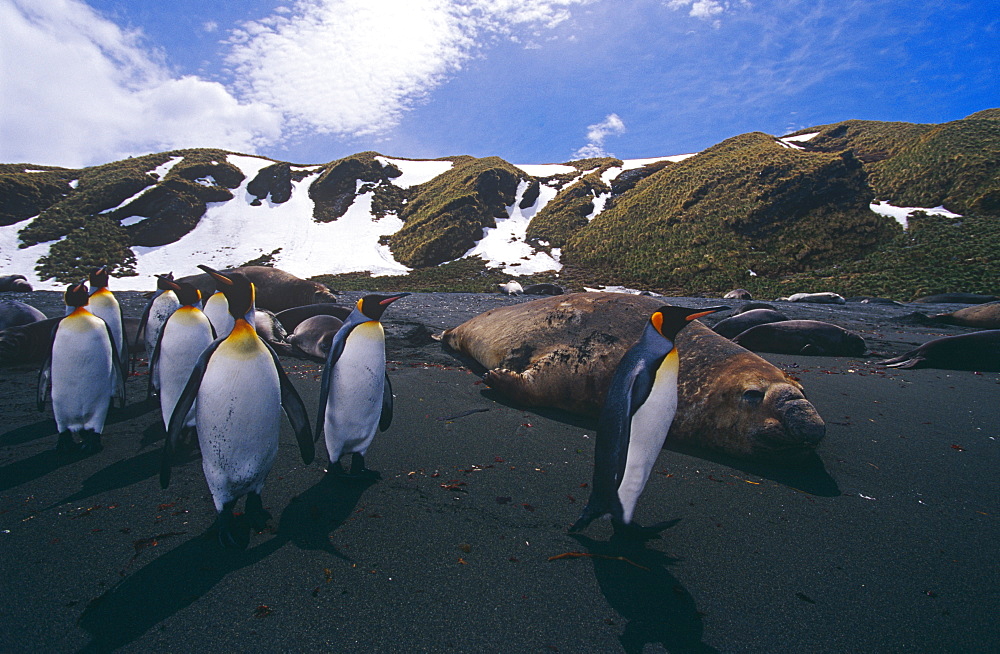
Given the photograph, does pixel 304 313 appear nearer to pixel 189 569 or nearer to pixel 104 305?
pixel 104 305

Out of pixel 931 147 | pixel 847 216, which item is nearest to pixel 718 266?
pixel 847 216

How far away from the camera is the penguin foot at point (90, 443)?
126 inches

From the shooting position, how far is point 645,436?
236cm

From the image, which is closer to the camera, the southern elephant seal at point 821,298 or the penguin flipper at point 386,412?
the penguin flipper at point 386,412

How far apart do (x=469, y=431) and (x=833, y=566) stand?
2.60 metres

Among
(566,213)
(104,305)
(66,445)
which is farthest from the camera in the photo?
(566,213)

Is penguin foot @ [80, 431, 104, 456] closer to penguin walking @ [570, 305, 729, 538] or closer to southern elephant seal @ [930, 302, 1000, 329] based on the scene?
penguin walking @ [570, 305, 729, 538]

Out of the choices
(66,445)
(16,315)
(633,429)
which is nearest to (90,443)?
(66,445)

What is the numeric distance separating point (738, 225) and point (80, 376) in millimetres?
35449

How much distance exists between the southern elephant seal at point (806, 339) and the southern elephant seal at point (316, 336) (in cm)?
705

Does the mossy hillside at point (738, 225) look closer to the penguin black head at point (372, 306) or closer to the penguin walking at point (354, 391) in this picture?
the penguin black head at point (372, 306)

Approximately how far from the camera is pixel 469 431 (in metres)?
3.79

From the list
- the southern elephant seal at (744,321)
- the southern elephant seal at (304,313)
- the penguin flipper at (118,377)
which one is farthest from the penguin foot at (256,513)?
the southern elephant seal at (744,321)

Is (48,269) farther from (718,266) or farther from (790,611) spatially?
(718,266)
